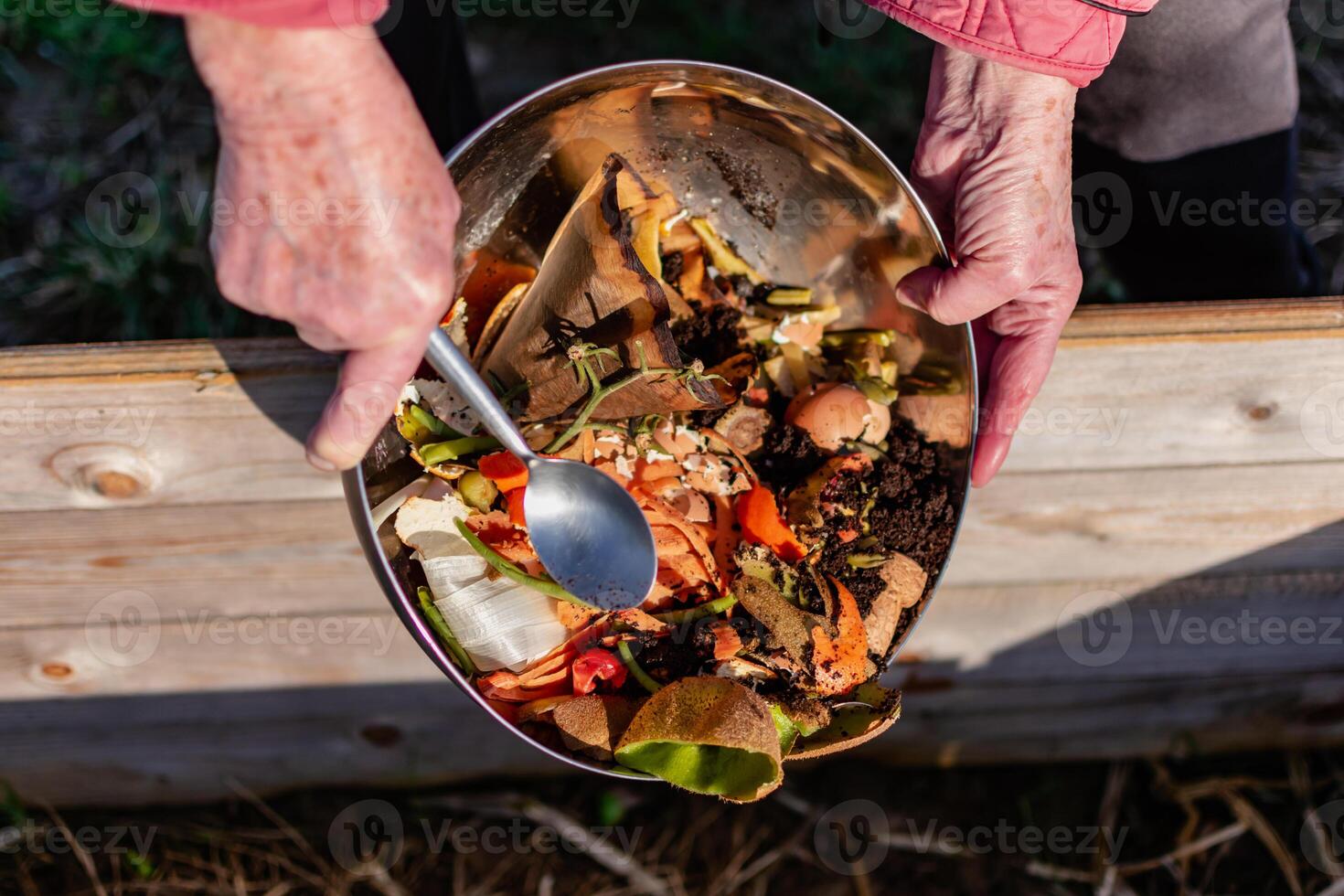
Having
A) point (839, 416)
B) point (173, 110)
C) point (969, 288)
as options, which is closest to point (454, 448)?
point (839, 416)

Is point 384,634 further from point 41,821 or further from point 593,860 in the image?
point 41,821

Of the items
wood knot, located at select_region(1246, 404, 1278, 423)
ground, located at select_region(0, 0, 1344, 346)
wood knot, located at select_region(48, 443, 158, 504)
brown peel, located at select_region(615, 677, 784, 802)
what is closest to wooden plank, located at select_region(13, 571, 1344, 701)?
wood knot, located at select_region(48, 443, 158, 504)

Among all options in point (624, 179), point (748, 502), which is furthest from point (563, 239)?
point (748, 502)

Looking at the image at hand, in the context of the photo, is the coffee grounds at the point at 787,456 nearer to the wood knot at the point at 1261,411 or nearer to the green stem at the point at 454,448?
the green stem at the point at 454,448

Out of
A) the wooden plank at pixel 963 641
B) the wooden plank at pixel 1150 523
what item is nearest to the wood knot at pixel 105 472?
the wooden plank at pixel 963 641

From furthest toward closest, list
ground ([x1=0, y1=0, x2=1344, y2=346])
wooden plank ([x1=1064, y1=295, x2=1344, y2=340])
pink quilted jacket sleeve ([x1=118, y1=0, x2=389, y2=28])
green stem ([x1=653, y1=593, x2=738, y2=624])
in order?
ground ([x1=0, y1=0, x2=1344, y2=346]), wooden plank ([x1=1064, y1=295, x2=1344, y2=340]), green stem ([x1=653, y1=593, x2=738, y2=624]), pink quilted jacket sleeve ([x1=118, y1=0, x2=389, y2=28])

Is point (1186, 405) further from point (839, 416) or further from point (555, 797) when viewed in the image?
point (555, 797)

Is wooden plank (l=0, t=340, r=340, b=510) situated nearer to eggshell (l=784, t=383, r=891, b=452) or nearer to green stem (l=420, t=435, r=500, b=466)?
green stem (l=420, t=435, r=500, b=466)

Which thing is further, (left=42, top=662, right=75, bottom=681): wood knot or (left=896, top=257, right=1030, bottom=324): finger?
(left=42, top=662, right=75, bottom=681): wood knot
